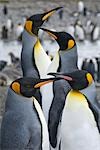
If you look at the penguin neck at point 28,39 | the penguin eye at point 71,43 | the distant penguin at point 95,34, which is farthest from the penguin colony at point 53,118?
the distant penguin at point 95,34

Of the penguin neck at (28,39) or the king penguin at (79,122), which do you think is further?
the penguin neck at (28,39)

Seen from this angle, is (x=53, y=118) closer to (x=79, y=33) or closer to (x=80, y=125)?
(x=80, y=125)

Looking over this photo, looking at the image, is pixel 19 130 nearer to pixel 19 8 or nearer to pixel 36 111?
pixel 36 111

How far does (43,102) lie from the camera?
7.35 meters

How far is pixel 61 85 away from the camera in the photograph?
7184 mm

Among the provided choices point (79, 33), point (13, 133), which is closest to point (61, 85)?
point (13, 133)

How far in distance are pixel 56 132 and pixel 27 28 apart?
8.44 ft

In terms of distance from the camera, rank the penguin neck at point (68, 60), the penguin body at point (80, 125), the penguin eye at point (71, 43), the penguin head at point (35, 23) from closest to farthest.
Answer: the penguin body at point (80, 125) < the penguin neck at point (68, 60) < the penguin eye at point (71, 43) < the penguin head at point (35, 23)

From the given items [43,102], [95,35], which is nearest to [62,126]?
[43,102]

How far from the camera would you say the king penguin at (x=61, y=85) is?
643 centimetres

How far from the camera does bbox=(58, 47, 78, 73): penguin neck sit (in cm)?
758

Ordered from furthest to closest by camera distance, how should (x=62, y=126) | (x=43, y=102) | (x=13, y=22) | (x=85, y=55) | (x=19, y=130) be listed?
1. (x=13, y=22)
2. (x=85, y=55)
3. (x=43, y=102)
4. (x=62, y=126)
5. (x=19, y=130)

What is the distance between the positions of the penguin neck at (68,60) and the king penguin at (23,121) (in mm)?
1743

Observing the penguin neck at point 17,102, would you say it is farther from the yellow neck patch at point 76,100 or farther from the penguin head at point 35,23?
the penguin head at point 35,23
